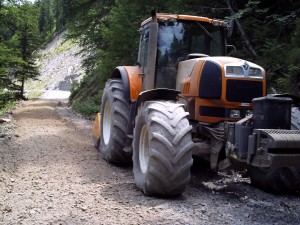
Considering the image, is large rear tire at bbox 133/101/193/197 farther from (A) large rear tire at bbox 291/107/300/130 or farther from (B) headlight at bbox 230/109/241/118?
(A) large rear tire at bbox 291/107/300/130

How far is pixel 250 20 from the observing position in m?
11.3

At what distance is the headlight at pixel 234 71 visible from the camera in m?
5.62

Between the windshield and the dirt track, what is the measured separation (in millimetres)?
2023

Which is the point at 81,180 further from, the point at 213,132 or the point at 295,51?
the point at 295,51

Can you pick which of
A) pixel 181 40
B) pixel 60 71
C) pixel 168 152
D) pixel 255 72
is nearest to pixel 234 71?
pixel 255 72

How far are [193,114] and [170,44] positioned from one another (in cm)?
151

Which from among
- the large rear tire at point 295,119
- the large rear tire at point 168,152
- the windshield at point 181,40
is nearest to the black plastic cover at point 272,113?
the large rear tire at point 295,119

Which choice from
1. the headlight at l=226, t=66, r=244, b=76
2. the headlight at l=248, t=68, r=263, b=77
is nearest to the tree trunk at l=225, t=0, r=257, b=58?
the headlight at l=248, t=68, r=263, b=77

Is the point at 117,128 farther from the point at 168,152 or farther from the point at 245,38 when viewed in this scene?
the point at 245,38

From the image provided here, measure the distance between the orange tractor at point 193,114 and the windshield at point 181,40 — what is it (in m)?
0.02

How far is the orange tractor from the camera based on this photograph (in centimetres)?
470

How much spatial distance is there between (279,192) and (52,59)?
259 ft

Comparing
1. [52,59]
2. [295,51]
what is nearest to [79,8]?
[295,51]

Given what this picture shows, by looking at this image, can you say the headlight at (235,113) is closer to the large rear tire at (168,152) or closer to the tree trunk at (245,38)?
the large rear tire at (168,152)
